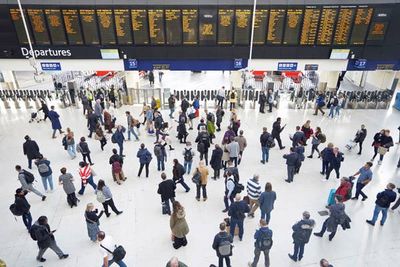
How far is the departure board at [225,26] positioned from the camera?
1294 centimetres

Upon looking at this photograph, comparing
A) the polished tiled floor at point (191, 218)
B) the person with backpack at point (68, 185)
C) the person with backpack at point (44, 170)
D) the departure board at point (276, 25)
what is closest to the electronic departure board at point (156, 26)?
the polished tiled floor at point (191, 218)

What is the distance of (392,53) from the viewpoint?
46.1 ft

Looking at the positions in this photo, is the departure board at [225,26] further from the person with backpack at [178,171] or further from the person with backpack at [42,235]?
the person with backpack at [42,235]

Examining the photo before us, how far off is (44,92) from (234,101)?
9783mm

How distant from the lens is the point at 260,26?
1328 centimetres

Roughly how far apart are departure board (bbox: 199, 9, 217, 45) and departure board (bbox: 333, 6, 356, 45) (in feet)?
16.5

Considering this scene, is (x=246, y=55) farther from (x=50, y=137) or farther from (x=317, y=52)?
(x=50, y=137)

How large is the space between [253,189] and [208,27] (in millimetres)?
7790

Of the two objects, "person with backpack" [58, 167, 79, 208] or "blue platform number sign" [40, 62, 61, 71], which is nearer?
"person with backpack" [58, 167, 79, 208]

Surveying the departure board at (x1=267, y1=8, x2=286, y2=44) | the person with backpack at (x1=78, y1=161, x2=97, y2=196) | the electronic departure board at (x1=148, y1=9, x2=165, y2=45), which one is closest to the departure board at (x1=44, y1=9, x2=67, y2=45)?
the electronic departure board at (x1=148, y1=9, x2=165, y2=45)

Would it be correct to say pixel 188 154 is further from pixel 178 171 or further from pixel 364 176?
pixel 364 176

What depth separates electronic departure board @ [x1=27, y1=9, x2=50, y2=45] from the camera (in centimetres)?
1272

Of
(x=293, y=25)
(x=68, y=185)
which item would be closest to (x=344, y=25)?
(x=293, y=25)

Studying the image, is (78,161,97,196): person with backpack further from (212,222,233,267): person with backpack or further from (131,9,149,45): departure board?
(131,9,149,45): departure board
